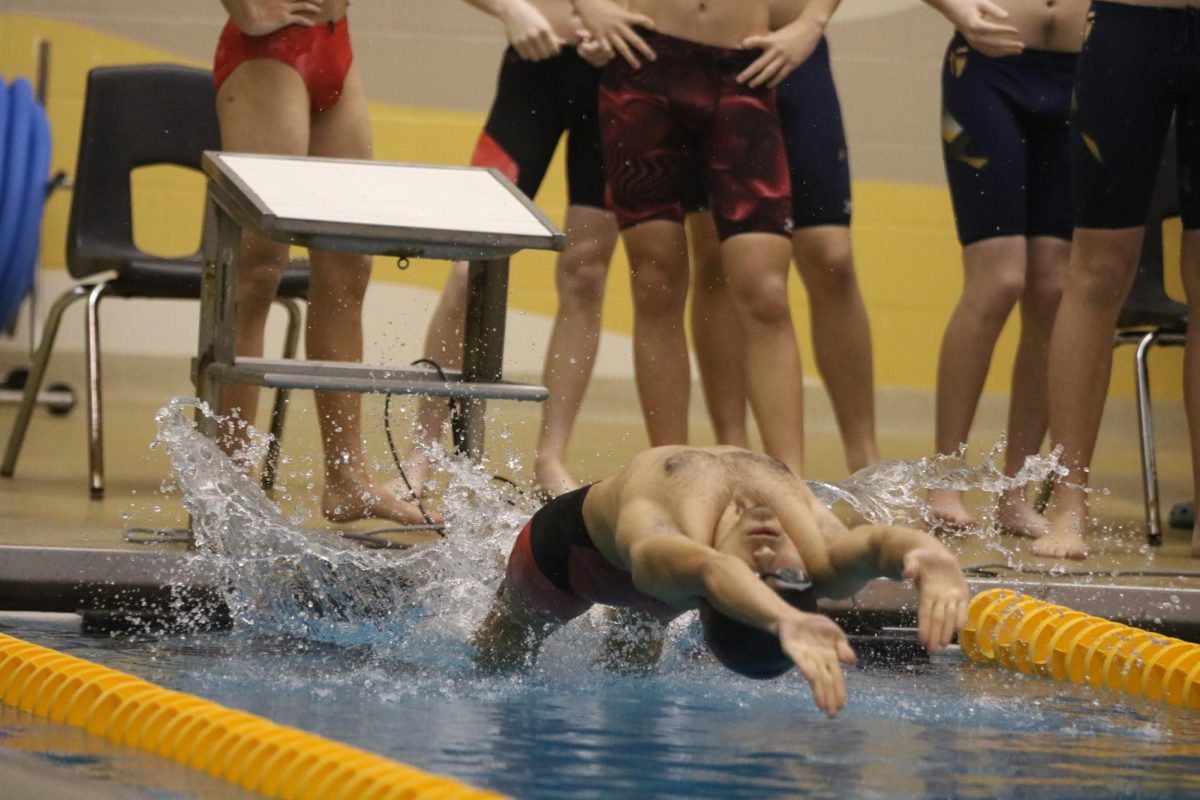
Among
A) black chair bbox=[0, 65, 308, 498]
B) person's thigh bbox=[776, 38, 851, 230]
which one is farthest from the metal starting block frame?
black chair bbox=[0, 65, 308, 498]

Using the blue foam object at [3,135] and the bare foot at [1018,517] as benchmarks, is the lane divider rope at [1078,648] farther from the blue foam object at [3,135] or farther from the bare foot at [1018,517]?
the blue foam object at [3,135]

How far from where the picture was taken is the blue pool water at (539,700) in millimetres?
2316

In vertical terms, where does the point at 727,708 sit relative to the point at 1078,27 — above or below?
below

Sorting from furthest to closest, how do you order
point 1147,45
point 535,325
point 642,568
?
point 535,325, point 1147,45, point 642,568

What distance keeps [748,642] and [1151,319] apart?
94.5 inches

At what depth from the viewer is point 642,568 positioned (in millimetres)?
2389

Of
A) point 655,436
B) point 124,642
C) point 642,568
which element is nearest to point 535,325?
point 655,436

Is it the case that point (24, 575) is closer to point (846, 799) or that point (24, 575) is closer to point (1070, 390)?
point (846, 799)

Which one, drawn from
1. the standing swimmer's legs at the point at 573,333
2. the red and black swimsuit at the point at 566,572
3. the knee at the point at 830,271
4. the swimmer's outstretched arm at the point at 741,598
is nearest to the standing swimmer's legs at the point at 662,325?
the standing swimmer's legs at the point at 573,333

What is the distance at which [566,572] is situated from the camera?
2.84 meters

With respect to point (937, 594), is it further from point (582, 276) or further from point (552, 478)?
point (582, 276)

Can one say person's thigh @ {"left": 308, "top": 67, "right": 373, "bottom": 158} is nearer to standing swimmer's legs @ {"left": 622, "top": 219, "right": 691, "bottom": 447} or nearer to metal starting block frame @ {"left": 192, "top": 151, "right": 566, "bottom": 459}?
metal starting block frame @ {"left": 192, "top": 151, "right": 566, "bottom": 459}

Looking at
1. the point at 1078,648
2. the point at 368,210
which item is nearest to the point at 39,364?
the point at 368,210

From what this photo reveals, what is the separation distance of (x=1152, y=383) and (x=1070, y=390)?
3.68m
